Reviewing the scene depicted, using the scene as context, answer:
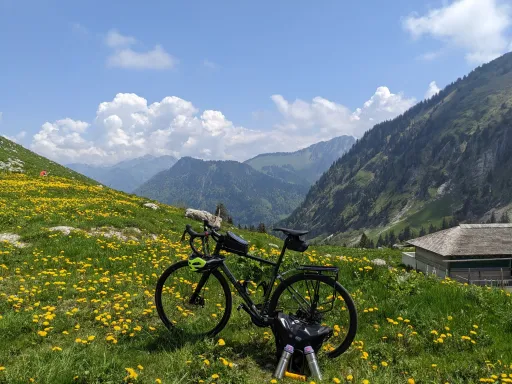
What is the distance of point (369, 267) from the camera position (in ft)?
35.4

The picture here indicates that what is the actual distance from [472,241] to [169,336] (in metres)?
49.9

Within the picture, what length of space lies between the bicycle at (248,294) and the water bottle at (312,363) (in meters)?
0.66

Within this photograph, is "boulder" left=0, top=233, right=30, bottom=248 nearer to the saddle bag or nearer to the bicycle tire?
the bicycle tire

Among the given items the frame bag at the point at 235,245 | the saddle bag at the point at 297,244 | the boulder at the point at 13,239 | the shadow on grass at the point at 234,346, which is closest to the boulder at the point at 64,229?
the boulder at the point at 13,239

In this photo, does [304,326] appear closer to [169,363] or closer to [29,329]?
[169,363]

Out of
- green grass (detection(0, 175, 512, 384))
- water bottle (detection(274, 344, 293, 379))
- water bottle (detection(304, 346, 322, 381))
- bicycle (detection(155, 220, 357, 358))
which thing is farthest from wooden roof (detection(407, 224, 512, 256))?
water bottle (detection(274, 344, 293, 379))

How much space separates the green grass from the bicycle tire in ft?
0.77

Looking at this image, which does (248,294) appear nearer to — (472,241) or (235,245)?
(235,245)

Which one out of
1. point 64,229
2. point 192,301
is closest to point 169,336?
point 192,301

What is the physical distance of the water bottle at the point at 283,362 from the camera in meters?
5.56

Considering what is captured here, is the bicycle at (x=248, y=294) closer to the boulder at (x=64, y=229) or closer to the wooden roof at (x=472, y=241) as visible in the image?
the boulder at (x=64, y=229)

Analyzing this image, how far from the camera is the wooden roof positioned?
148ft

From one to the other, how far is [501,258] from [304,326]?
5033cm

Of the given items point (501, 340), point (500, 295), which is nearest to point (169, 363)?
point (501, 340)
